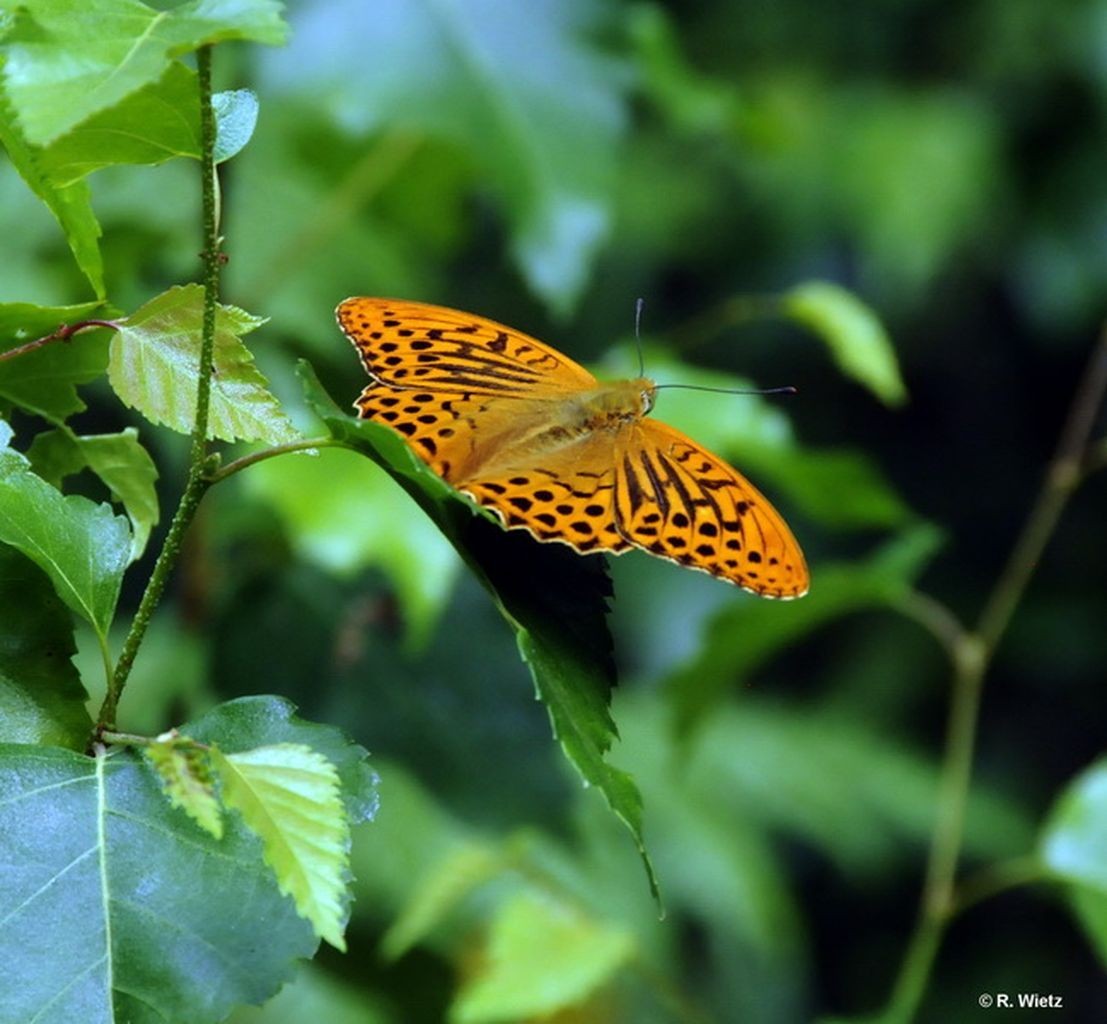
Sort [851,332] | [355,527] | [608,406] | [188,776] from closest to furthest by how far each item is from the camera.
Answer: [188,776] < [608,406] < [355,527] < [851,332]

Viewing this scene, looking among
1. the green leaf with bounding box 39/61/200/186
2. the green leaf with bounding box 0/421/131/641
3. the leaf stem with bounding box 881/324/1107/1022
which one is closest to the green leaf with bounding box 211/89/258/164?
the green leaf with bounding box 39/61/200/186

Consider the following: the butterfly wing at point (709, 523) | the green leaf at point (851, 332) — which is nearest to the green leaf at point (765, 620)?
the green leaf at point (851, 332)

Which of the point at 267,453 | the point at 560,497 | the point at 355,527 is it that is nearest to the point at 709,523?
the point at 560,497

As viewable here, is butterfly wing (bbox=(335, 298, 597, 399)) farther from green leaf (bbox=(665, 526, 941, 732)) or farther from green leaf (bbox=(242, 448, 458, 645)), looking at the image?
green leaf (bbox=(665, 526, 941, 732))

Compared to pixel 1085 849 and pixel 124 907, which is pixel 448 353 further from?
pixel 1085 849

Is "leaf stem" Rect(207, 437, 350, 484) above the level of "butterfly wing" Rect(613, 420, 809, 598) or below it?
above

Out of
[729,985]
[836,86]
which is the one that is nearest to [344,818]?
[729,985]

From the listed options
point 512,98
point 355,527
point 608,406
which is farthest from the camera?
point 512,98

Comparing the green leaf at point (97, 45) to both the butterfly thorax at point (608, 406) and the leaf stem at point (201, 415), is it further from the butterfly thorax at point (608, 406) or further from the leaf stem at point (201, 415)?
the butterfly thorax at point (608, 406)
